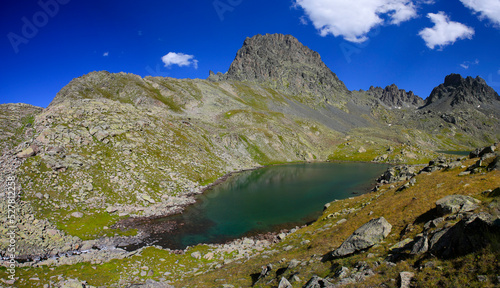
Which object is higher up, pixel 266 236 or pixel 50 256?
pixel 50 256

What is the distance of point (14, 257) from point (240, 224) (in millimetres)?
37157

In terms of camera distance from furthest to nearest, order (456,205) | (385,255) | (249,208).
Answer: (249,208), (456,205), (385,255)

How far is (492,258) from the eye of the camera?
1141 cm

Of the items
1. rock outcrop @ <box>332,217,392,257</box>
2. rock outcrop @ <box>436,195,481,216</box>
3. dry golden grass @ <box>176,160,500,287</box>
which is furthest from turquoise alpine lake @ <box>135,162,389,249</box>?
rock outcrop @ <box>436,195,481,216</box>

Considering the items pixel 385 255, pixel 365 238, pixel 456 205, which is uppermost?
pixel 456 205

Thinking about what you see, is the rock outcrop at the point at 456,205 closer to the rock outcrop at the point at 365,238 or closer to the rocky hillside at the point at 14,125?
the rock outcrop at the point at 365,238

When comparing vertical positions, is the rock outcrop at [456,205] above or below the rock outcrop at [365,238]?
above

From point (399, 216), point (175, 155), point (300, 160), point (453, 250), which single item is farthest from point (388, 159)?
point (453, 250)

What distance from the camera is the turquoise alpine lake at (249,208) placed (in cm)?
4659

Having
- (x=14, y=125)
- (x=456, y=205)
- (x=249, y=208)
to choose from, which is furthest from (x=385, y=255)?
(x=14, y=125)

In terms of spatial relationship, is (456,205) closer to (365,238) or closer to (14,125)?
(365,238)

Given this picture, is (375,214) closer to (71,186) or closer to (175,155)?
(71,186)

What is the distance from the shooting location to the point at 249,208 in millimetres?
63062

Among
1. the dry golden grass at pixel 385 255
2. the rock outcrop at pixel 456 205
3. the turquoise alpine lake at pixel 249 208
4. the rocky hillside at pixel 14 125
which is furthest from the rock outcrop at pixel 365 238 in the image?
the rocky hillside at pixel 14 125
